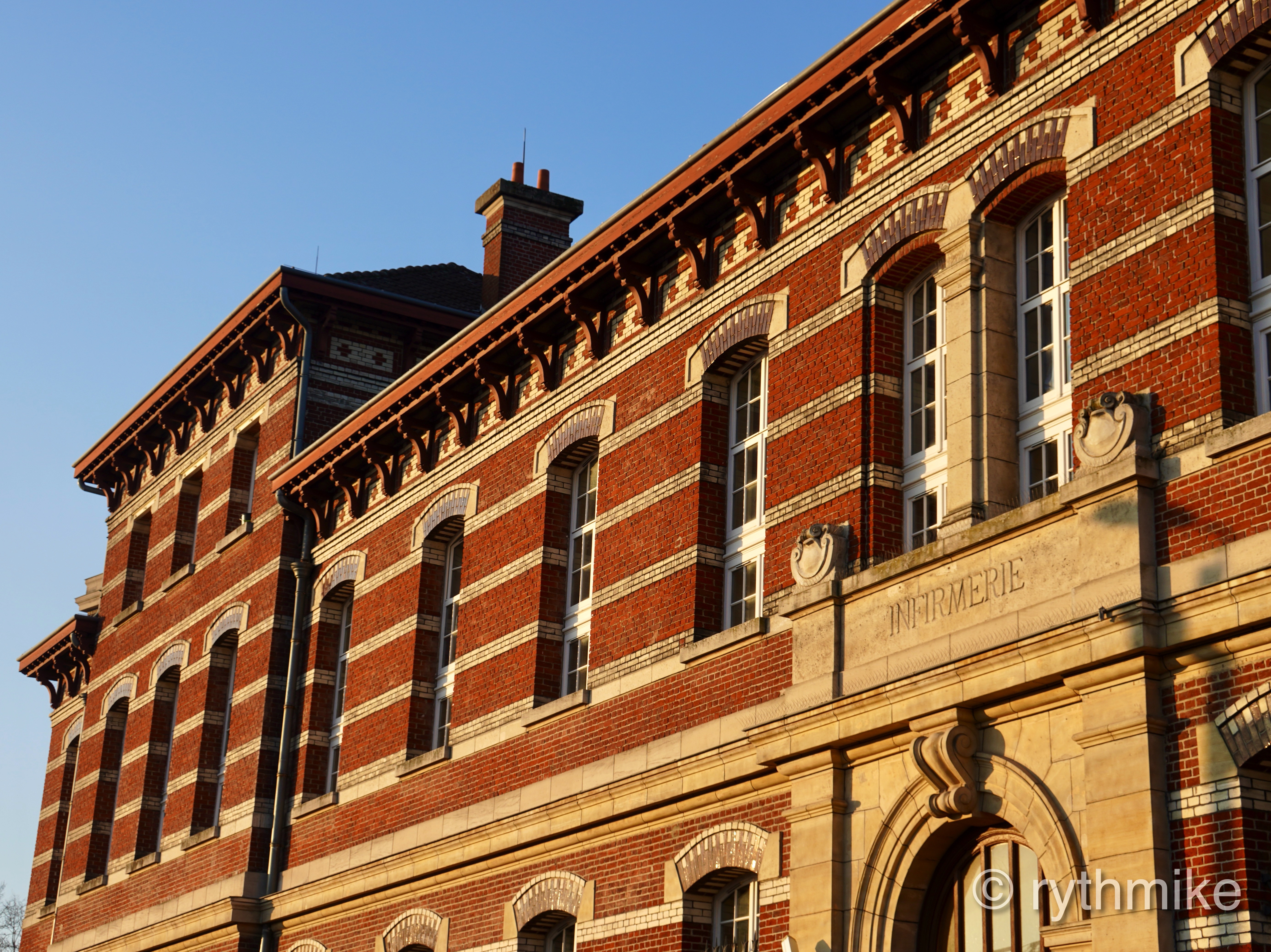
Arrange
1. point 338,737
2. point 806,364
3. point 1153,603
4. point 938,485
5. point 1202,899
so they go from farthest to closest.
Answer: point 338,737 < point 806,364 < point 938,485 < point 1153,603 < point 1202,899

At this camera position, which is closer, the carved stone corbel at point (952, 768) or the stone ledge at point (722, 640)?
the carved stone corbel at point (952, 768)

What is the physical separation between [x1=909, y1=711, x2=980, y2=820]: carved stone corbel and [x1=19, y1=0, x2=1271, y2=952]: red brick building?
0.04 meters

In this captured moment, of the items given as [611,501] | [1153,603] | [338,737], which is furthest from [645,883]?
[338,737]

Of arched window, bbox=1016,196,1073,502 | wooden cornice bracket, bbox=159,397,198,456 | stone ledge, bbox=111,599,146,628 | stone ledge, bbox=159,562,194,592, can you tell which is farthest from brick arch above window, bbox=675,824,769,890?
wooden cornice bracket, bbox=159,397,198,456

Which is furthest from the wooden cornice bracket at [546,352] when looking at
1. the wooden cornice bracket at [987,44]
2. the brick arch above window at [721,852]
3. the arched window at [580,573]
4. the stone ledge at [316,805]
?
the wooden cornice bracket at [987,44]

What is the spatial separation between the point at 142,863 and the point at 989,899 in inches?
685

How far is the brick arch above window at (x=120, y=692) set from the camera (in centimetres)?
2875

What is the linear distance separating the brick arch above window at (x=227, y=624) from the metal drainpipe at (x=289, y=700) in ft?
4.16

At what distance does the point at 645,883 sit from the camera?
50.1 ft

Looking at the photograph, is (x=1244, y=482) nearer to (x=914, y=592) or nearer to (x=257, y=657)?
(x=914, y=592)

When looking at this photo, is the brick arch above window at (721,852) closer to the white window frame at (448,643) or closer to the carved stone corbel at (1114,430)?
the carved stone corbel at (1114,430)

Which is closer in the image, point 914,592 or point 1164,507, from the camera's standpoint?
point 1164,507

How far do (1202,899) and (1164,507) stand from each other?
2.44 m

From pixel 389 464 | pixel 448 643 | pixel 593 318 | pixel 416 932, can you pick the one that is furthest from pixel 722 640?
pixel 389 464
